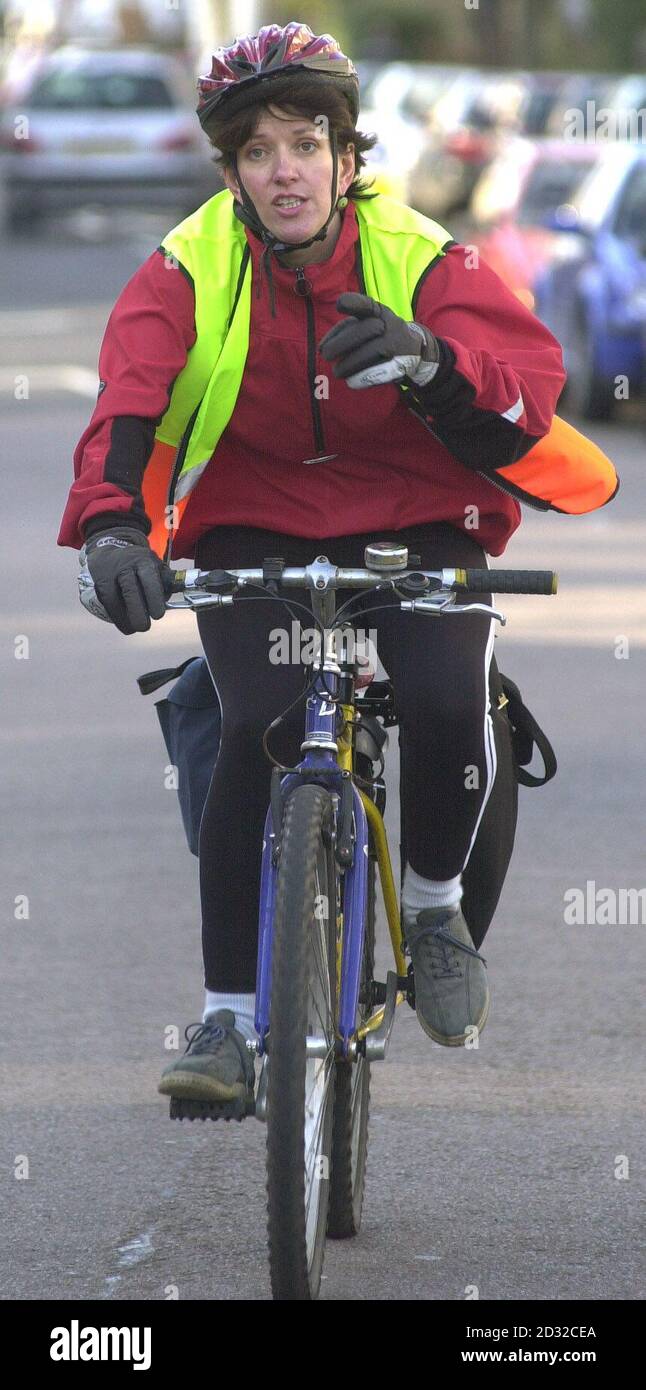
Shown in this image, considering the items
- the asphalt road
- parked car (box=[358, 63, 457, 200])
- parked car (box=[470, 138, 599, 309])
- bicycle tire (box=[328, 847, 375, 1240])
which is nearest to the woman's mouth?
bicycle tire (box=[328, 847, 375, 1240])

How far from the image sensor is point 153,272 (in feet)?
13.6

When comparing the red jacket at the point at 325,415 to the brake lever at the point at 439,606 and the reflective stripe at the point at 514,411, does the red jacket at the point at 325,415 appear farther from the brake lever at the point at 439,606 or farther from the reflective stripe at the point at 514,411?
the brake lever at the point at 439,606

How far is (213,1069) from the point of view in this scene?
13.5 feet

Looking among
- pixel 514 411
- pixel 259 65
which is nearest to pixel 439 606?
pixel 514 411

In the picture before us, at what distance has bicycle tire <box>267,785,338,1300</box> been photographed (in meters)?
3.75

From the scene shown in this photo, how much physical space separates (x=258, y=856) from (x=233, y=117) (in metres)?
1.17

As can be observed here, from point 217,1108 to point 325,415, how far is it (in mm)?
1105

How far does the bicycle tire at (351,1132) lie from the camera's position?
4258mm

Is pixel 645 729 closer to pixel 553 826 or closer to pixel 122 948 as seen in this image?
pixel 553 826

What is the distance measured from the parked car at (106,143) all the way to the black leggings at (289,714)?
2664 centimetres

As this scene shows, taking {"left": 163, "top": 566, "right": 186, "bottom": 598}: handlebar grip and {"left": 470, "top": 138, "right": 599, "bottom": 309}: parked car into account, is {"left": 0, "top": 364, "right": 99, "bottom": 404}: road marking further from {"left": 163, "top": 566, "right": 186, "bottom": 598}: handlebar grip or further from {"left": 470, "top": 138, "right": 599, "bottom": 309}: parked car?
{"left": 163, "top": 566, "right": 186, "bottom": 598}: handlebar grip

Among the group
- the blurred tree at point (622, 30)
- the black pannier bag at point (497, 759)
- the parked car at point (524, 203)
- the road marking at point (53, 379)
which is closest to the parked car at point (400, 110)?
the blurred tree at point (622, 30)

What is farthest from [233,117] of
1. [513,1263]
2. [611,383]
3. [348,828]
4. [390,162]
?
[390,162]

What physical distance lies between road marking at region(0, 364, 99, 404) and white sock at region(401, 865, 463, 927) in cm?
1328
